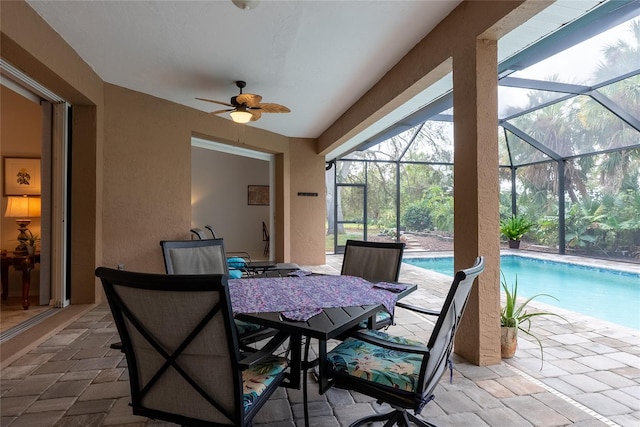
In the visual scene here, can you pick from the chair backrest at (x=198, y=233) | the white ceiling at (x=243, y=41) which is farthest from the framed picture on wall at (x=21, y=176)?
the chair backrest at (x=198, y=233)

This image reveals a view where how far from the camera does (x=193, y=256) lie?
262 centimetres

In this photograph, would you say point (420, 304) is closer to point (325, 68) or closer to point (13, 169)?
point (325, 68)

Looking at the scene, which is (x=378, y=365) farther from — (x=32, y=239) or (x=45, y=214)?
(x=32, y=239)

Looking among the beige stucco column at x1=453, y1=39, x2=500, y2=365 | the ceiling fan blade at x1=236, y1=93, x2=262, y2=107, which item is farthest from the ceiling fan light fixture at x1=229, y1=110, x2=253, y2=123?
the beige stucco column at x1=453, y1=39, x2=500, y2=365

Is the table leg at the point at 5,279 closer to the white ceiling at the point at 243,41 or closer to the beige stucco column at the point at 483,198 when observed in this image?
the white ceiling at the point at 243,41

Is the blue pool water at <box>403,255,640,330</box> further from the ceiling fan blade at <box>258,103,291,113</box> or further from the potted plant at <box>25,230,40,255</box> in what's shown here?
the potted plant at <box>25,230,40,255</box>

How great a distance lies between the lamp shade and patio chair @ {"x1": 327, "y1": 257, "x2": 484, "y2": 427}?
440 centimetres

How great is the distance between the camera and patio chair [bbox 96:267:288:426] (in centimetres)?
105

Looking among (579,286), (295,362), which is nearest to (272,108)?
(295,362)

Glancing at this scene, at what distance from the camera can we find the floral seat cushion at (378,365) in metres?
1.36

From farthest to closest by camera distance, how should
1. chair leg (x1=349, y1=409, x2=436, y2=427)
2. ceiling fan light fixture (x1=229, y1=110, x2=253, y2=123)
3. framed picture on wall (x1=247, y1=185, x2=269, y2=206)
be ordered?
framed picture on wall (x1=247, y1=185, x2=269, y2=206) < ceiling fan light fixture (x1=229, y1=110, x2=253, y2=123) < chair leg (x1=349, y1=409, x2=436, y2=427)

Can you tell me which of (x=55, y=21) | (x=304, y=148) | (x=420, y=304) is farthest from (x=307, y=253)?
(x=55, y=21)

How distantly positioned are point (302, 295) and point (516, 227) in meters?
9.30

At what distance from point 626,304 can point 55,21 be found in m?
7.74
